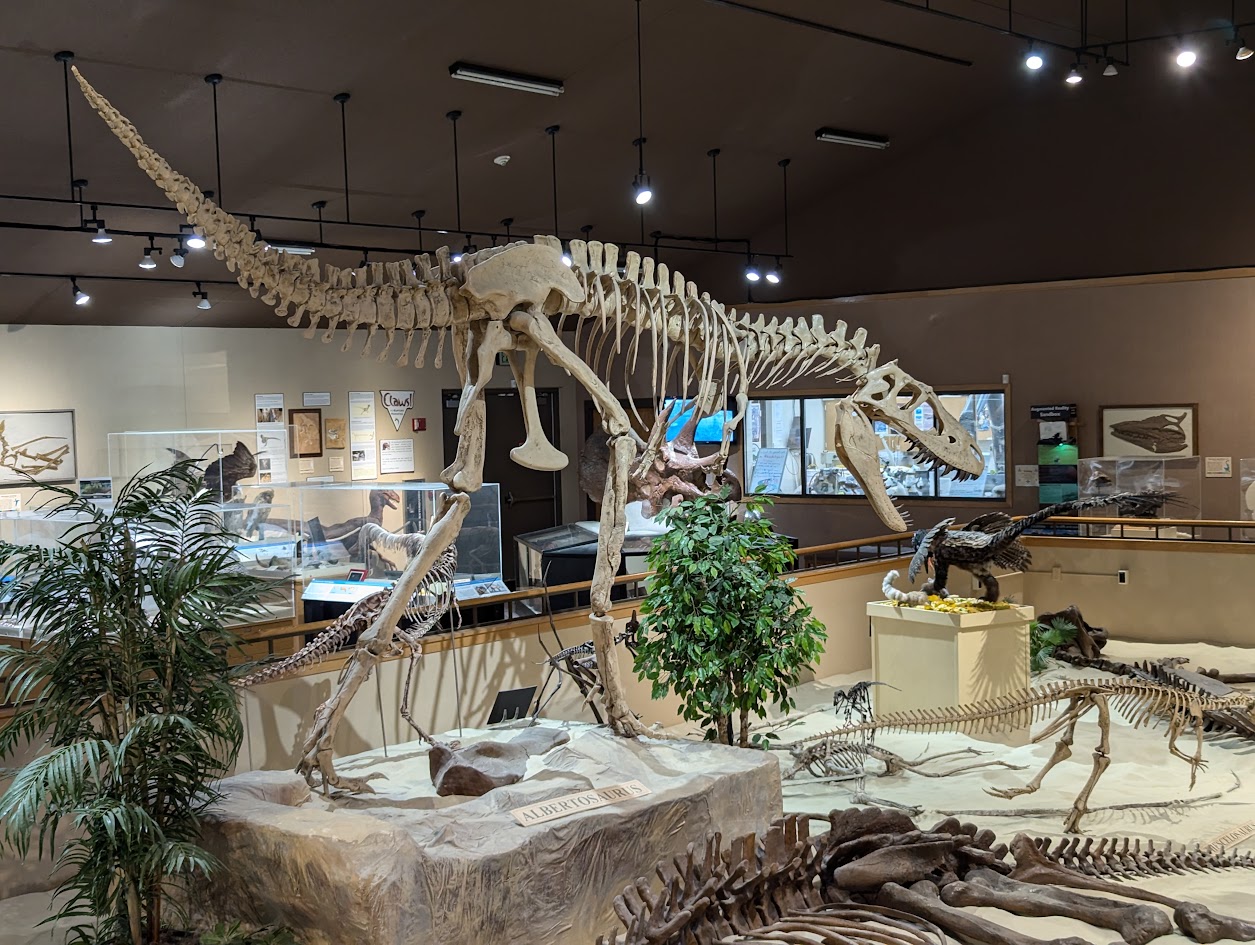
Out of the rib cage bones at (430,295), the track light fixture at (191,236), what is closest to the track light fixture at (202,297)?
the track light fixture at (191,236)

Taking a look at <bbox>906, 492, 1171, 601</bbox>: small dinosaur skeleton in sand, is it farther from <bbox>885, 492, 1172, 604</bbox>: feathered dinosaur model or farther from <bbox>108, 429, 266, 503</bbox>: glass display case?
<bbox>108, 429, 266, 503</bbox>: glass display case

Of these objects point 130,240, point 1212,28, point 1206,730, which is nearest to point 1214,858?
point 1206,730

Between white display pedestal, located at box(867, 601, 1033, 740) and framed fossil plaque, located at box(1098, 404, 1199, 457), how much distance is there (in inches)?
167

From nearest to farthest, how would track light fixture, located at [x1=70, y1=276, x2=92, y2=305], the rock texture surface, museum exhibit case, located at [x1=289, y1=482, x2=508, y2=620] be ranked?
the rock texture surface
museum exhibit case, located at [x1=289, y1=482, x2=508, y2=620]
track light fixture, located at [x1=70, y1=276, x2=92, y2=305]

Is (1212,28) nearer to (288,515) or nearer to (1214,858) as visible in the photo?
(1214,858)

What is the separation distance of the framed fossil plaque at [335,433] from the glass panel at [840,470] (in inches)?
185

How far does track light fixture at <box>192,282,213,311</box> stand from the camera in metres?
9.15

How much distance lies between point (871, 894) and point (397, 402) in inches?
335

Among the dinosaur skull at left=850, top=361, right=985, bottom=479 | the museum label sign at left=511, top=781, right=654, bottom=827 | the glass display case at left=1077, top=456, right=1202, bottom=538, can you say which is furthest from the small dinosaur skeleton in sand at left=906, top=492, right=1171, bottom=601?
the museum label sign at left=511, top=781, right=654, bottom=827

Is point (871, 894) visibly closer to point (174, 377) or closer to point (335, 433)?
point (174, 377)

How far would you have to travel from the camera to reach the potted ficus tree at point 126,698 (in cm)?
342

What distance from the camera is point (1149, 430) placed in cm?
1017

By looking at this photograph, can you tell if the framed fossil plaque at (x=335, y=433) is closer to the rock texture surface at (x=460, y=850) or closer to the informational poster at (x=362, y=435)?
the informational poster at (x=362, y=435)

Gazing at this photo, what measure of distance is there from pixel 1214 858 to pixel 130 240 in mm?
8011
